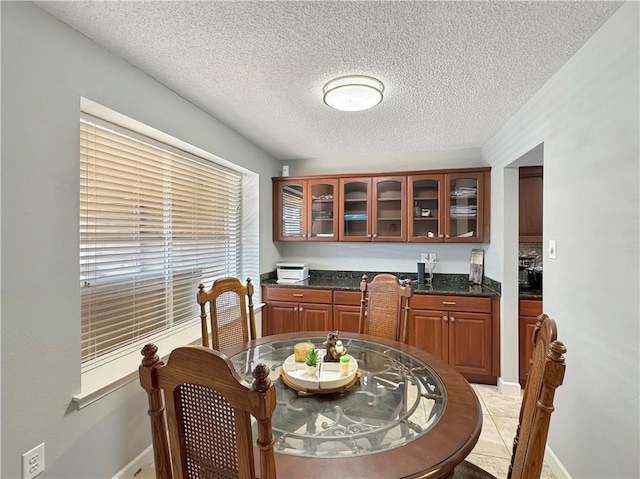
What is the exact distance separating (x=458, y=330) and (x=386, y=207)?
148 cm

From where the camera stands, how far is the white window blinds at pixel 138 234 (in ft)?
5.79

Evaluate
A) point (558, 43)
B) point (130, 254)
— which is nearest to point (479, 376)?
point (558, 43)

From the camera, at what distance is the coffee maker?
3.12 m

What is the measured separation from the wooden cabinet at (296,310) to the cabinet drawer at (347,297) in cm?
6

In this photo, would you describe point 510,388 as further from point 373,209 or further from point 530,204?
point 373,209

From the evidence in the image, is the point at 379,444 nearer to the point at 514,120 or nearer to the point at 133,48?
the point at 133,48

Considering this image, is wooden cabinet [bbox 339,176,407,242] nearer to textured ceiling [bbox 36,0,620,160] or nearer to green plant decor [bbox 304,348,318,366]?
textured ceiling [bbox 36,0,620,160]

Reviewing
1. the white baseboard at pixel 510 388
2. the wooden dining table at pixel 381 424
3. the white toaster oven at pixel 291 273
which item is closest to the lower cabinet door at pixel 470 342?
the white baseboard at pixel 510 388

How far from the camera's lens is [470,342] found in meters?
2.96


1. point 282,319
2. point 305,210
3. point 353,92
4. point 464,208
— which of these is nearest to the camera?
point 353,92

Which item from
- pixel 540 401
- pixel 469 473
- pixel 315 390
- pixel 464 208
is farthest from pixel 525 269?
pixel 315 390

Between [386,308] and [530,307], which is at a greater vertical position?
[386,308]

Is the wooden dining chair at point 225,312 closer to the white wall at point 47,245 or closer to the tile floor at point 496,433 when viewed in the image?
the white wall at point 47,245

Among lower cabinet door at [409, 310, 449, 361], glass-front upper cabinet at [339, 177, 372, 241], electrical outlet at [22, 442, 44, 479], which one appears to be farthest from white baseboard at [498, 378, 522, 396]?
electrical outlet at [22, 442, 44, 479]
